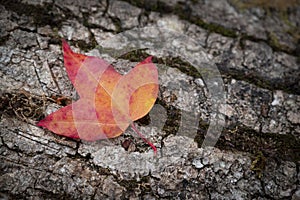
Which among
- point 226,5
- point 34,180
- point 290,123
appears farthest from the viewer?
point 226,5

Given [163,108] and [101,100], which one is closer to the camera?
[101,100]

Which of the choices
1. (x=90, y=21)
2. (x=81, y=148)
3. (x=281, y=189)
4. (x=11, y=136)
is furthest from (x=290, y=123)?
(x=11, y=136)

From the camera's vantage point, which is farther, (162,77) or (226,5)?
(226,5)

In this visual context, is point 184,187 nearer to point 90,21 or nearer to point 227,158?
point 227,158
